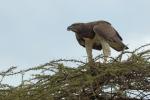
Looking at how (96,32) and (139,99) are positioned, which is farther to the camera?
(96,32)

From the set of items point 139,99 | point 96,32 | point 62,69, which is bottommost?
point 139,99

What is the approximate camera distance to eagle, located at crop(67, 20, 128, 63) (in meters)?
8.98

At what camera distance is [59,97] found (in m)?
5.39

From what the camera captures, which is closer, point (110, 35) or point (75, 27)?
point (110, 35)

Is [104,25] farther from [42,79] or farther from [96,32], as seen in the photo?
[42,79]

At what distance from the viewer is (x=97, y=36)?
9188 millimetres

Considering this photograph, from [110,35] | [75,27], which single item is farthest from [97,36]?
[75,27]

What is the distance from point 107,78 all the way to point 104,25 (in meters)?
4.09

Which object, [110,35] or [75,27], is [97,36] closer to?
[110,35]

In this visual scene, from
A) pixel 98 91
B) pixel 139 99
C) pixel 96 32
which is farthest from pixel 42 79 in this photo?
pixel 96 32

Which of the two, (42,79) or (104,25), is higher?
(104,25)

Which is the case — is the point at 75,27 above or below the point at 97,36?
A: above

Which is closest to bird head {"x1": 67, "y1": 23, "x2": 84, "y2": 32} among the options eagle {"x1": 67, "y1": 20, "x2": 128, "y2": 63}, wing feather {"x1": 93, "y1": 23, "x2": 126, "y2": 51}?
eagle {"x1": 67, "y1": 20, "x2": 128, "y2": 63}

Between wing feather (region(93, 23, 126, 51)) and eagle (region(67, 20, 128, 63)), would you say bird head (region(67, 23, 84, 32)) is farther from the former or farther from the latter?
wing feather (region(93, 23, 126, 51))
